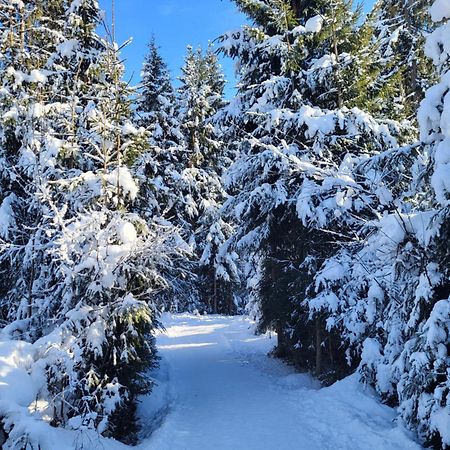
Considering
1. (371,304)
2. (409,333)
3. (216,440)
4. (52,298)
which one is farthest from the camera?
(52,298)

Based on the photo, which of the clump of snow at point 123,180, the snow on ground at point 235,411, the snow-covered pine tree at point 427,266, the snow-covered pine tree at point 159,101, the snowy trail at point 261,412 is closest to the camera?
the snow-covered pine tree at point 427,266

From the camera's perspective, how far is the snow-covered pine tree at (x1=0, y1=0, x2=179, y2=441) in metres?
6.78

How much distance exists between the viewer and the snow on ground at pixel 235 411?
226 inches

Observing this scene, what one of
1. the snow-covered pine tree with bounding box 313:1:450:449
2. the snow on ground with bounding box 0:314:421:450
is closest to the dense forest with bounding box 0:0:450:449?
the snow-covered pine tree with bounding box 313:1:450:449

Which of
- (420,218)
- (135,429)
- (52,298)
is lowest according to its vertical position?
(135,429)

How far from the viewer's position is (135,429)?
7633 millimetres

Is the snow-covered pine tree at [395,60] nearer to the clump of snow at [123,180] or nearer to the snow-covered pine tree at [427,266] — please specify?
the snow-covered pine tree at [427,266]

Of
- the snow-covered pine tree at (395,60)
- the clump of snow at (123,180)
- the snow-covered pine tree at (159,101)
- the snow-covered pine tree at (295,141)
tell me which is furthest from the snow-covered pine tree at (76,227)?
the snow-covered pine tree at (159,101)

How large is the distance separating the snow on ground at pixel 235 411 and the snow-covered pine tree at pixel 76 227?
1.23 ft

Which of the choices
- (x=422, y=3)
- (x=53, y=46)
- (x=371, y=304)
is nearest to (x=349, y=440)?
(x=371, y=304)

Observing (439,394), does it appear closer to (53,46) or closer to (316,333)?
(316,333)

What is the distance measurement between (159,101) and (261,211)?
13382 mm

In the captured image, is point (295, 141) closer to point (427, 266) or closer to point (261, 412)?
point (427, 266)

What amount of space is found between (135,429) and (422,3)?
52.0 feet
